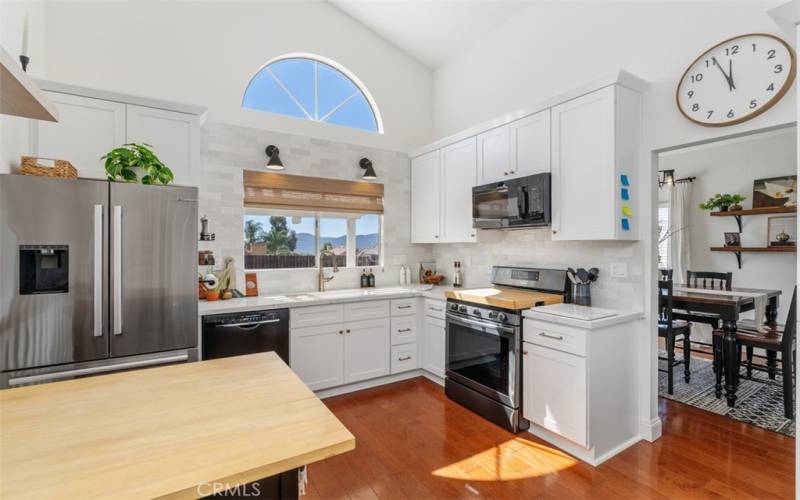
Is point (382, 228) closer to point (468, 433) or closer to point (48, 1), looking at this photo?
point (468, 433)

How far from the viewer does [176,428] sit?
1.00 m

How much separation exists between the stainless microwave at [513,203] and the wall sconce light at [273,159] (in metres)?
1.84

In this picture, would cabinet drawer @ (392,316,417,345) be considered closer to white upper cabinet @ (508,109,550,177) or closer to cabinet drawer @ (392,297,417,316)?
cabinet drawer @ (392,297,417,316)

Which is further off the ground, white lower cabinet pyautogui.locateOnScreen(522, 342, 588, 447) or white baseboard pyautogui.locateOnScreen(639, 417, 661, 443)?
white lower cabinet pyautogui.locateOnScreen(522, 342, 588, 447)

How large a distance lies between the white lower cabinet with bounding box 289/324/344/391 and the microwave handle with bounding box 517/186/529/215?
1.85m

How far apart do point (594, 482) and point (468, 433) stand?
85 cm

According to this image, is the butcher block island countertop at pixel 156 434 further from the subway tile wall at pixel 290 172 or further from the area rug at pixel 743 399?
the area rug at pixel 743 399

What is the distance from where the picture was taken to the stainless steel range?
2.79m

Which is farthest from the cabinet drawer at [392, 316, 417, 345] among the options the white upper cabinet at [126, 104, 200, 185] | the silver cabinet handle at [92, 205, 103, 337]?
the silver cabinet handle at [92, 205, 103, 337]

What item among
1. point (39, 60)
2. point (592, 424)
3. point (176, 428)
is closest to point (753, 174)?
point (592, 424)

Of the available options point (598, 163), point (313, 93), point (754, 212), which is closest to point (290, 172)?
point (313, 93)

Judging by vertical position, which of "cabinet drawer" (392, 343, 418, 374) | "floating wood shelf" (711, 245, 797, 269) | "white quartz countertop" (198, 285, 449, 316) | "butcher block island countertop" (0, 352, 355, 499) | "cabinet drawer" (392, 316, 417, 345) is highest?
"floating wood shelf" (711, 245, 797, 269)

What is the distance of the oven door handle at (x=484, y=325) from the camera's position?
2829mm

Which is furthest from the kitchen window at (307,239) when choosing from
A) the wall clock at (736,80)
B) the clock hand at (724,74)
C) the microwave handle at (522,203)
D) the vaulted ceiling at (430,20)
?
the clock hand at (724,74)
